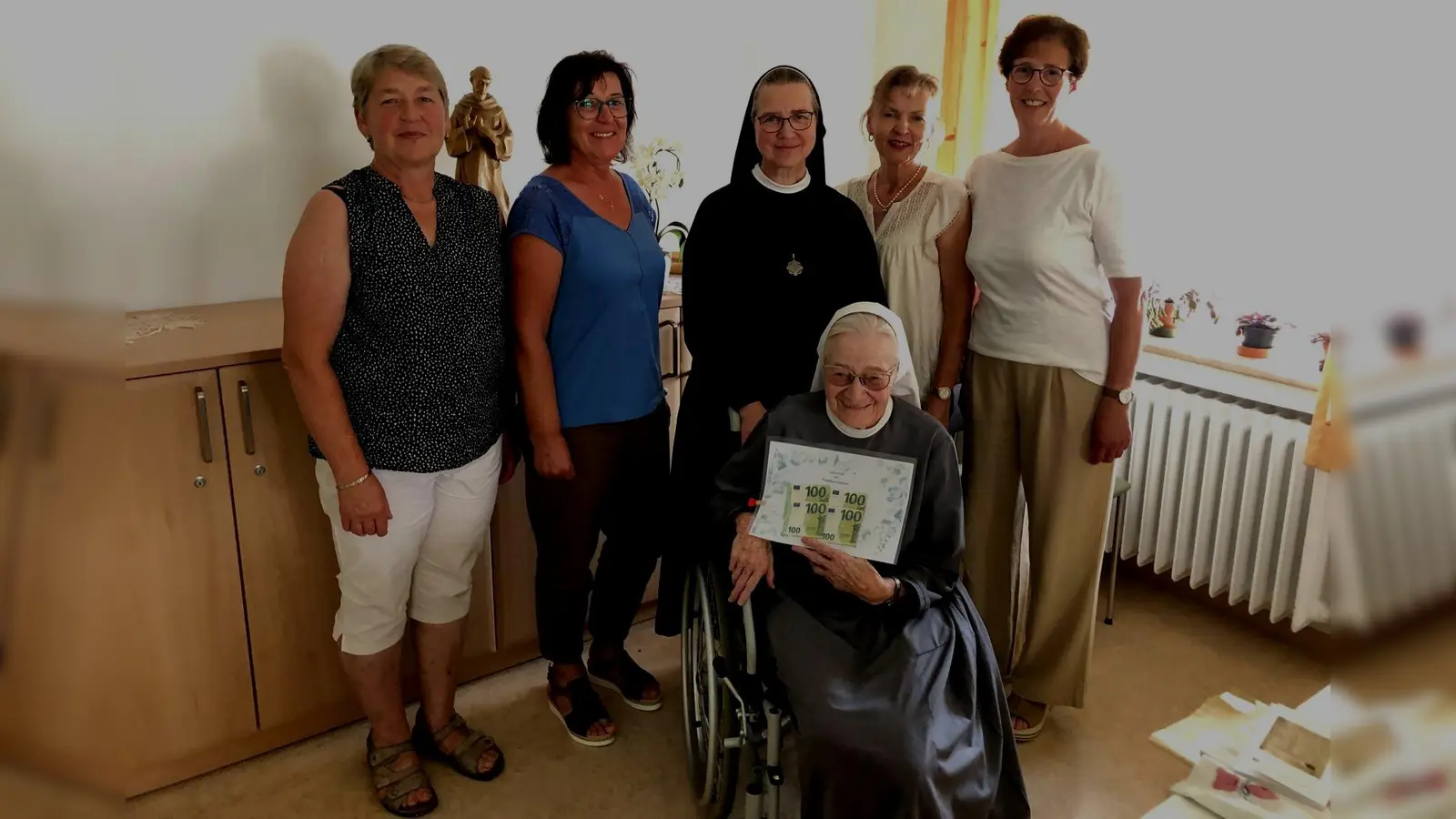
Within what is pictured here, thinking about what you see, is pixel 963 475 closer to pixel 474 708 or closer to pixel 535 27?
pixel 474 708

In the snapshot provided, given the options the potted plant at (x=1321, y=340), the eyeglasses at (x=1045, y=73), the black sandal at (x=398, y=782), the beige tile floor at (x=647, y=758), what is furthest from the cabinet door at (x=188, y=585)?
the potted plant at (x=1321, y=340)

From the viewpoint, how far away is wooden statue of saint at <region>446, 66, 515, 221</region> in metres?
2.21

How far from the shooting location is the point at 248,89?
2133 millimetres

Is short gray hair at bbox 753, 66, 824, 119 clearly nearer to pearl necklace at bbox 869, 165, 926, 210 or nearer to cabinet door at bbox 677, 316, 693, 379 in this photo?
pearl necklace at bbox 869, 165, 926, 210

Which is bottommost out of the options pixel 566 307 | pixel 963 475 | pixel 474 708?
pixel 474 708

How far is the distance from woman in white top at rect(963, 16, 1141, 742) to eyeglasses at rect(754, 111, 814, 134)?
1.33 ft

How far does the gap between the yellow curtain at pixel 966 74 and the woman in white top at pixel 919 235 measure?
1.15m

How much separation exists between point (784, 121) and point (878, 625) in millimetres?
995

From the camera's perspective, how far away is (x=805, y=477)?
1.74 m

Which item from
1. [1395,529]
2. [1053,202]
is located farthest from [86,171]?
[1395,529]

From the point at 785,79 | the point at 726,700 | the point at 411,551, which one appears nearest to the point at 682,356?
the point at 785,79

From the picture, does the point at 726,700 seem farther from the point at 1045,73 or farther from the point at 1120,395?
the point at 1045,73

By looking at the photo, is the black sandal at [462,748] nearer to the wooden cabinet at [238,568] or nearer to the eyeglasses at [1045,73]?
the wooden cabinet at [238,568]

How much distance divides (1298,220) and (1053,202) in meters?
1.02
